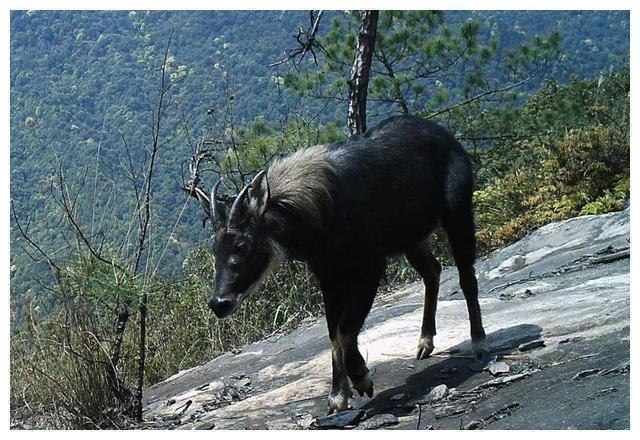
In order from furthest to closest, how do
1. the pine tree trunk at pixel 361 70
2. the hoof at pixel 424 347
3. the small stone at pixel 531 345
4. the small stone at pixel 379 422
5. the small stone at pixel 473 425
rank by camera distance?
the pine tree trunk at pixel 361 70
the hoof at pixel 424 347
the small stone at pixel 531 345
the small stone at pixel 379 422
the small stone at pixel 473 425

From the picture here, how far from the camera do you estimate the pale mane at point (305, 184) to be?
18.9 feet

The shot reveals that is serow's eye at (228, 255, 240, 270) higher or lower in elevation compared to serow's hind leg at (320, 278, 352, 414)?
higher

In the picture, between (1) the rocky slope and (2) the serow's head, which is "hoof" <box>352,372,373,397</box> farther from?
(2) the serow's head

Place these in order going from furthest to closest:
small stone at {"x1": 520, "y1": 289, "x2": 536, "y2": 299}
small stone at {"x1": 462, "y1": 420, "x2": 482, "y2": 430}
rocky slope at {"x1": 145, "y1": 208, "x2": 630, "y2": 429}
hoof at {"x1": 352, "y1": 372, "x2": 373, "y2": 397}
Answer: small stone at {"x1": 520, "y1": 289, "x2": 536, "y2": 299}, hoof at {"x1": 352, "y1": 372, "x2": 373, "y2": 397}, rocky slope at {"x1": 145, "y1": 208, "x2": 630, "y2": 429}, small stone at {"x1": 462, "y1": 420, "x2": 482, "y2": 430}

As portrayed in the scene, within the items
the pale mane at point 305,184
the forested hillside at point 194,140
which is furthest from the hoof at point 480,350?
the forested hillside at point 194,140

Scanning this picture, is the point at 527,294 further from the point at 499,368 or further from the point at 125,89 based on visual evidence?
the point at 125,89

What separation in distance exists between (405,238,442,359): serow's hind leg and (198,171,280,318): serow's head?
151 cm

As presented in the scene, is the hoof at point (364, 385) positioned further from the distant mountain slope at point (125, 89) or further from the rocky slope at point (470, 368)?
the distant mountain slope at point (125, 89)

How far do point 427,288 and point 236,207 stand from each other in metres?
1.86

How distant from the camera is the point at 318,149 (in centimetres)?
620

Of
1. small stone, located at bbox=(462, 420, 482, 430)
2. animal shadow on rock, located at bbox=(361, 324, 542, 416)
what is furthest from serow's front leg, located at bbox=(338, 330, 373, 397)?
small stone, located at bbox=(462, 420, 482, 430)

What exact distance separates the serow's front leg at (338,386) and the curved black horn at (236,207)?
1070 mm

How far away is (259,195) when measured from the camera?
18.5ft

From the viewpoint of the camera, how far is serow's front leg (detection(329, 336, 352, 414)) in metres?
5.88
